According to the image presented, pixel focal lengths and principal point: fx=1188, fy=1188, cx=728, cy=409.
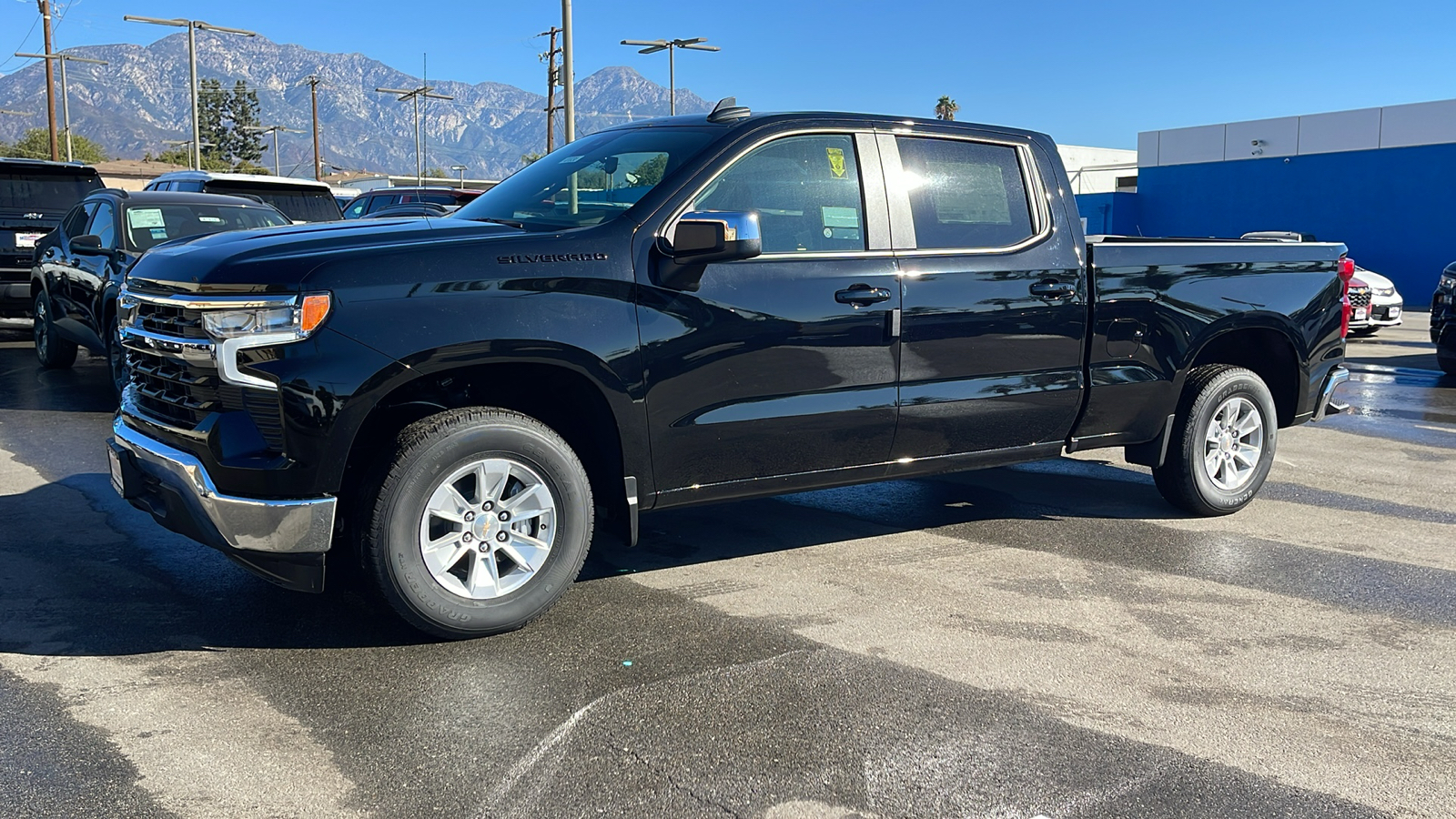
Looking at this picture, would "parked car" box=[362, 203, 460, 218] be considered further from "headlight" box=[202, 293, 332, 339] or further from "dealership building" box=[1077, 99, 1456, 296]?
"dealership building" box=[1077, 99, 1456, 296]

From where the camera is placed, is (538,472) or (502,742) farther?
(538,472)

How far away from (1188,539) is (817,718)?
3098 millimetres

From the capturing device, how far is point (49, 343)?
11.4 meters

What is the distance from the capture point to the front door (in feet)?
15.0

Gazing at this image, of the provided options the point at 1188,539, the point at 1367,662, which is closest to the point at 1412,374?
the point at 1188,539

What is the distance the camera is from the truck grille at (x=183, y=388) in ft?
13.0

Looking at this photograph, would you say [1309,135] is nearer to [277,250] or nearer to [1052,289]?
[1052,289]

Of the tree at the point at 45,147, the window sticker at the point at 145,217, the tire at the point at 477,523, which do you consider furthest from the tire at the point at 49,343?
the tree at the point at 45,147

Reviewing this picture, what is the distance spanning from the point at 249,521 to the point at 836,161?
2755 millimetres

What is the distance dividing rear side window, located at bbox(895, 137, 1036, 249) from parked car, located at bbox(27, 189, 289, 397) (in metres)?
5.99

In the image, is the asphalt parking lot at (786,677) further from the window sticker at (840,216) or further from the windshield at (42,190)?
the windshield at (42,190)

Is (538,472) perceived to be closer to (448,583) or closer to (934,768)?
(448,583)

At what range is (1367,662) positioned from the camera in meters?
4.29

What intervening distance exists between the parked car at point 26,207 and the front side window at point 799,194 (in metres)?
10.4
